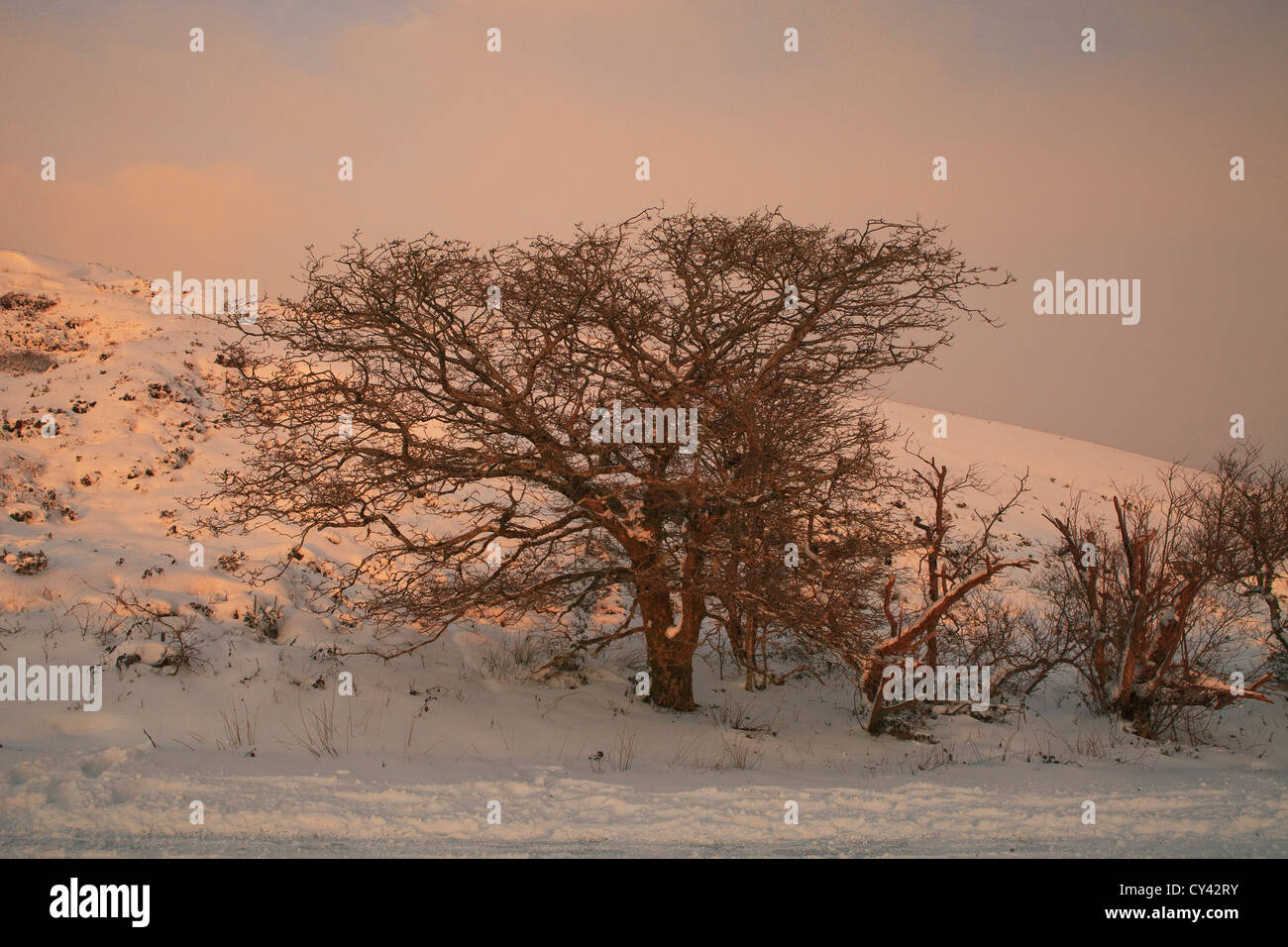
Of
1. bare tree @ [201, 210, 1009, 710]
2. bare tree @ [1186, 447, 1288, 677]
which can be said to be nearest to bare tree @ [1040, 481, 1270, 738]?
bare tree @ [1186, 447, 1288, 677]

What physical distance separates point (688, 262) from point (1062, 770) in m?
6.45

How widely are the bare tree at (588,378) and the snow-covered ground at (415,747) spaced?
4.60ft

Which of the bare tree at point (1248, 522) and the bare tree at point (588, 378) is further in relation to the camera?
the bare tree at point (1248, 522)

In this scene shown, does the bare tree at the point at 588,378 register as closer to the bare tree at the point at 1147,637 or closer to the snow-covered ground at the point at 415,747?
the snow-covered ground at the point at 415,747

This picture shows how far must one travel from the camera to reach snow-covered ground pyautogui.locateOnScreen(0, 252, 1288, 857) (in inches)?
189

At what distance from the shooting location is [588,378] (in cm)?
882

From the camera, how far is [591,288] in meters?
8.34

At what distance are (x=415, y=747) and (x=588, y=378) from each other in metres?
4.17

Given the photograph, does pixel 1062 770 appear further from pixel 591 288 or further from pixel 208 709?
pixel 208 709

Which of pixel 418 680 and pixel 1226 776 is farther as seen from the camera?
pixel 418 680

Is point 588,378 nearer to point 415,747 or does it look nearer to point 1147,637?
point 415,747

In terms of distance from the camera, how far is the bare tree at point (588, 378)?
833 centimetres

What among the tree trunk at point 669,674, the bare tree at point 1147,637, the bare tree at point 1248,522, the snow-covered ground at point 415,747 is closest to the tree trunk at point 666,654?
the tree trunk at point 669,674
